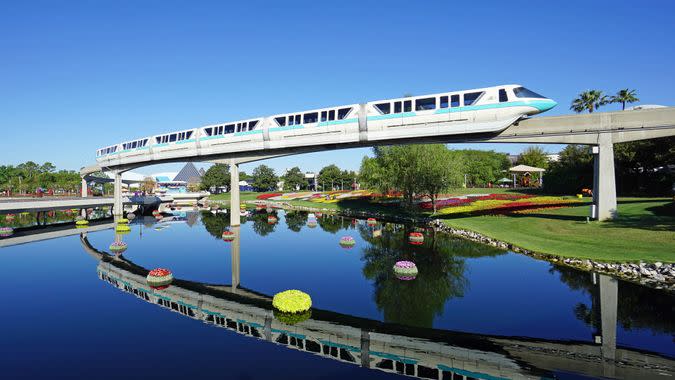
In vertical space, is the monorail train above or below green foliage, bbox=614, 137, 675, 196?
above

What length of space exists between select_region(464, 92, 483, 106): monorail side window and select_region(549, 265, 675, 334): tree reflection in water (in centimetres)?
1552

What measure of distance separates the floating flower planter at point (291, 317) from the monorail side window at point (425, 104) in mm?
21026

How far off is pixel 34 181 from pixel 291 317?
138763mm

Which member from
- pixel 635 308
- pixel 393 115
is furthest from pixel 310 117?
pixel 635 308

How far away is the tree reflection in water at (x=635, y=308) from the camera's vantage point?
1528cm

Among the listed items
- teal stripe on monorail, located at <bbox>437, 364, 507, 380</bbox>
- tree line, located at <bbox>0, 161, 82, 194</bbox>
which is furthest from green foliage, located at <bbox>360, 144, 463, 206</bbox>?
tree line, located at <bbox>0, 161, 82, 194</bbox>

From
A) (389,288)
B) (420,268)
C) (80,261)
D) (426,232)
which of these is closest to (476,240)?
(426,232)

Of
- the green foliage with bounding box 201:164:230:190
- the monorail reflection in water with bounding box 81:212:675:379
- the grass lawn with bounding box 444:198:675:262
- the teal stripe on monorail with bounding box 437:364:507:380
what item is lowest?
the teal stripe on monorail with bounding box 437:364:507:380

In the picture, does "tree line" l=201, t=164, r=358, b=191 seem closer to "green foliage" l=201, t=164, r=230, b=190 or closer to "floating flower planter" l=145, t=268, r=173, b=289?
"green foliage" l=201, t=164, r=230, b=190

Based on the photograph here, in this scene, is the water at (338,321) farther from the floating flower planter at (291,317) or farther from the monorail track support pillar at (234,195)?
the monorail track support pillar at (234,195)

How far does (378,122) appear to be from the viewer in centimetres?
3331

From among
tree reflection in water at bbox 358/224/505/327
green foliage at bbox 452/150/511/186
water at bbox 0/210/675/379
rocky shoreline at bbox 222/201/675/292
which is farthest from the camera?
green foliage at bbox 452/150/511/186

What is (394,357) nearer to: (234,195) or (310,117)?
(310,117)

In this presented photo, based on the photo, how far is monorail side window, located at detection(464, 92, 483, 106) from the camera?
2950 centimetres
